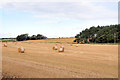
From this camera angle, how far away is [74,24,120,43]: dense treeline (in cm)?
4381

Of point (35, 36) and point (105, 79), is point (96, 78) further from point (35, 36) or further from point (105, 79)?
point (35, 36)

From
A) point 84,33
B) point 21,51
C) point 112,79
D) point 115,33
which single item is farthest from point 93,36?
point 112,79

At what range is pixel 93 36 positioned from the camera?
5412 cm

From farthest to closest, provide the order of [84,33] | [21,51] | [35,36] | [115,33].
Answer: [35,36], [84,33], [115,33], [21,51]

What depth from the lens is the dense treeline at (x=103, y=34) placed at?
4381cm

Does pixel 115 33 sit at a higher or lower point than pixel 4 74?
higher

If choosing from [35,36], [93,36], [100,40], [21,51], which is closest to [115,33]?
[100,40]

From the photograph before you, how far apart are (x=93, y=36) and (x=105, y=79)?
50.5 meters

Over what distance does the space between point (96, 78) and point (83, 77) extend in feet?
1.80

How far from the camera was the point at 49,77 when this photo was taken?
5.62 metres

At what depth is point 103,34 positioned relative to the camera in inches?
1876

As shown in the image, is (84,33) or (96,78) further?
(84,33)

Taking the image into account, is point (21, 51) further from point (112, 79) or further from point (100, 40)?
point (100, 40)

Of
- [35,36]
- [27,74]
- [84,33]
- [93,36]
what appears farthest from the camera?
[35,36]
